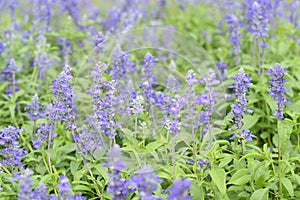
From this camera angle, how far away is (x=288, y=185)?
3.65 metres

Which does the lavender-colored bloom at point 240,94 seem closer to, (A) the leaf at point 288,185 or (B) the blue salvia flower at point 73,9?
(A) the leaf at point 288,185

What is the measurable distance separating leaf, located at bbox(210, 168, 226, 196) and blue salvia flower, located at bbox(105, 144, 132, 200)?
28.2 inches

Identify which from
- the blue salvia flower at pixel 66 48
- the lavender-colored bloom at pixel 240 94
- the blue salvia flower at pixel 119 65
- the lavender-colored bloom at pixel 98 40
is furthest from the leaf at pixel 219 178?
the blue salvia flower at pixel 66 48

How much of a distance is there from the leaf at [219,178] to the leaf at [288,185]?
17.1 inches

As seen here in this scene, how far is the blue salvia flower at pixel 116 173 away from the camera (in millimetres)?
2973

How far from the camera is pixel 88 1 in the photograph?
28.7ft

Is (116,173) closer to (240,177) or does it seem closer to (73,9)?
(240,177)

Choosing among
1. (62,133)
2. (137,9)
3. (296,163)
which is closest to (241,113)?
(296,163)

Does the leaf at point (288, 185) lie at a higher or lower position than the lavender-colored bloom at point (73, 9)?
lower

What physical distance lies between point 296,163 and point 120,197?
5.58 feet

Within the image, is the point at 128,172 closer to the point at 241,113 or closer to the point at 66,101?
the point at 66,101

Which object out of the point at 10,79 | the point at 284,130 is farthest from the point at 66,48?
the point at 284,130

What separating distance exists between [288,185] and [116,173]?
1319mm

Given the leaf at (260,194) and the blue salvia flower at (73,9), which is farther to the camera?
the blue salvia flower at (73,9)
